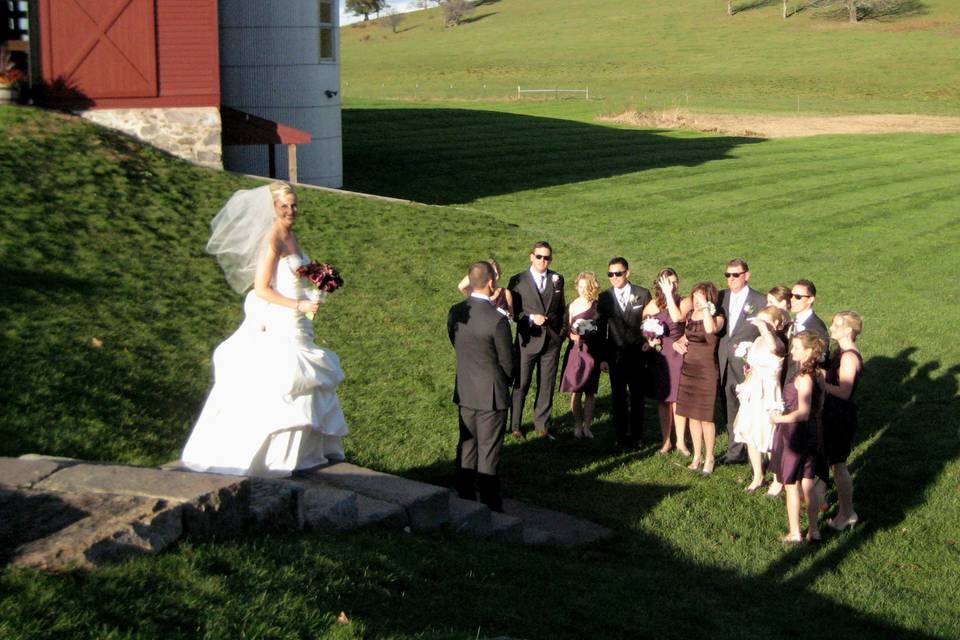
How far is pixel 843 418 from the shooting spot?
32.3ft

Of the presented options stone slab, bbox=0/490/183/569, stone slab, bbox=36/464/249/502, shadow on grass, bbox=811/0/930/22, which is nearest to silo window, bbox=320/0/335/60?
stone slab, bbox=36/464/249/502

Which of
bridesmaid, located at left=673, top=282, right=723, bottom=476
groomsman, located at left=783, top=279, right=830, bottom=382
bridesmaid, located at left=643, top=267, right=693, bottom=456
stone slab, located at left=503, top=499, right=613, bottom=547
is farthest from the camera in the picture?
bridesmaid, located at left=643, top=267, right=693, bottom=456

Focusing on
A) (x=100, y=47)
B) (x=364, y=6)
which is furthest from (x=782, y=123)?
(x=364, y=6)

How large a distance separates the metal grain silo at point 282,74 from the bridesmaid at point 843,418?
1977 centimetres

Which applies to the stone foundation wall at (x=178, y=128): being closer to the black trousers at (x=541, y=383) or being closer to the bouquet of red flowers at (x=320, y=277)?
the black trousers at (x=541, y=383)

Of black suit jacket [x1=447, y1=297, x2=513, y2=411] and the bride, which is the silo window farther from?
the bride

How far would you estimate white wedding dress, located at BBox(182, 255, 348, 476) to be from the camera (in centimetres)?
830

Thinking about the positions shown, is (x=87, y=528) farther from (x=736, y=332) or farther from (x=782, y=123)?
(x=782, y=123)

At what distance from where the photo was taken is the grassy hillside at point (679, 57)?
70.6 metres

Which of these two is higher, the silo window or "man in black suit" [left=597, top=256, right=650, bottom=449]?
the silo window

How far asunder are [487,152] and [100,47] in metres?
16.3

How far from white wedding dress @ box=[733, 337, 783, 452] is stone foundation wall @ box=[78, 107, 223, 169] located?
14.9 m

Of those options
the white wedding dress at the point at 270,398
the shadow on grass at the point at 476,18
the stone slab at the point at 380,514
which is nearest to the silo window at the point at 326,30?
the white wedding dress at the point at 270,398

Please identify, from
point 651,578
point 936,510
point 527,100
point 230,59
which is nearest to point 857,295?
point 936,510
